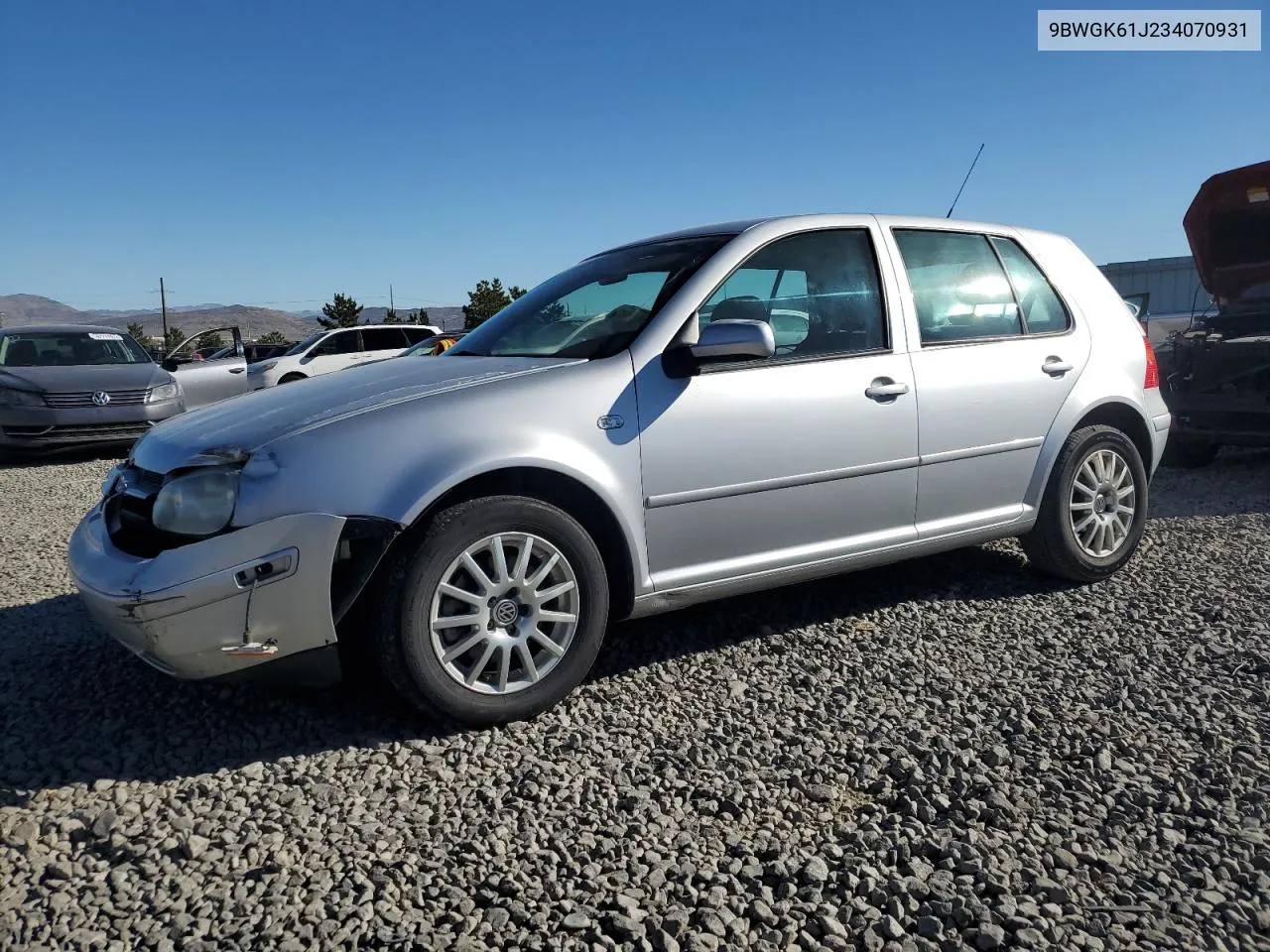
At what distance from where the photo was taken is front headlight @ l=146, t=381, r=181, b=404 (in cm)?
990

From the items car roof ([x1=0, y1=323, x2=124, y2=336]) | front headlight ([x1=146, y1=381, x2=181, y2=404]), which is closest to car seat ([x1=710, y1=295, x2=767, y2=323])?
front headlight ([x1=146, y1=381, x2=181, y2=404])

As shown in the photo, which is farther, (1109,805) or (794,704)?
(794,704)

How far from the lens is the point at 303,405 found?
3162 millimetres

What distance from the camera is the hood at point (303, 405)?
2.92m

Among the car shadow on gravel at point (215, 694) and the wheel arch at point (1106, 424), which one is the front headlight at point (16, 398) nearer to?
the car shadow on gravel at point (215, 694)

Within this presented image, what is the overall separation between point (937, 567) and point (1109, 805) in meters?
2.37

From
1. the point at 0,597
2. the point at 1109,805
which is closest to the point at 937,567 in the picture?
the point at 1109,805

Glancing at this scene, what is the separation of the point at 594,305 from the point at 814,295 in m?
0.89

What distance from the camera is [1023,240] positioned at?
177 inches

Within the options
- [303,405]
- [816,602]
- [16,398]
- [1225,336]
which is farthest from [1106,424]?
[16,398]

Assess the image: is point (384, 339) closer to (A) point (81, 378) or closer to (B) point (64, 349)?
(B) point (64, 349)

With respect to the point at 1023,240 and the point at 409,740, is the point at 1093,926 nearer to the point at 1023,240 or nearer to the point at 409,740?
the point at 409,740

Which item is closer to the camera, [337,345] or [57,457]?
[57,457]

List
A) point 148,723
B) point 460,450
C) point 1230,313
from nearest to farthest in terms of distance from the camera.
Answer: point 460,450, point 148,723, point 1230,313
